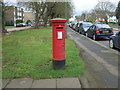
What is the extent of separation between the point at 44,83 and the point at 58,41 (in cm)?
136

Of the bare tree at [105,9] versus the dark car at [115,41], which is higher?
the bare tree at [105,9]

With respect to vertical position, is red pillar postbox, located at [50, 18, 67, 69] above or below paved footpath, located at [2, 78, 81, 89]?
above

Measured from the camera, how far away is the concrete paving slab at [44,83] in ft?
11.6

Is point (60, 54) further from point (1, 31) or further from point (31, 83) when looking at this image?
point (1, 31)

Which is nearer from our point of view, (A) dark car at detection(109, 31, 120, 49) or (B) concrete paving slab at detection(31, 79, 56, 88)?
(B) concrete paving slab at detection(31, 79, 56, 88)

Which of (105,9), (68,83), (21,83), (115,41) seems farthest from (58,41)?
(105,9)

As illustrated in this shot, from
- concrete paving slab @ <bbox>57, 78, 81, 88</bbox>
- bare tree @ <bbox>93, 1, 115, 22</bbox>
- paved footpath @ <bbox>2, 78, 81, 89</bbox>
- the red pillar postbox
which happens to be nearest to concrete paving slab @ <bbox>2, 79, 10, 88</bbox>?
paved footpath @ <bbox>2, 78, 81, 89</bbox>

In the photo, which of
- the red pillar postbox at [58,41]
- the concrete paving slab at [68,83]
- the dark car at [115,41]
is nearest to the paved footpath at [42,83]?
A: the concrete paving slab at [68,83]

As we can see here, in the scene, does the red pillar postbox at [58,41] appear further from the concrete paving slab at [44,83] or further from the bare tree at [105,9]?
the bare tree at [105,9]

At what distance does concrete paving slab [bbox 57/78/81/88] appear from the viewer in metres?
3.55

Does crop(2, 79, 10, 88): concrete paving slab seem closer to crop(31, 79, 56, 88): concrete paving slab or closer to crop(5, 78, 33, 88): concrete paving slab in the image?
crop(5, 78, 33, 88): concrete paving slab

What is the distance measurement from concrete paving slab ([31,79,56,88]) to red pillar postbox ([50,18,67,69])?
2.69 ft

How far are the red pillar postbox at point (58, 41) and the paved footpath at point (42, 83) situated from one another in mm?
764

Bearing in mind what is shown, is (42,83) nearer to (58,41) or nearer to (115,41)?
(58,41)
